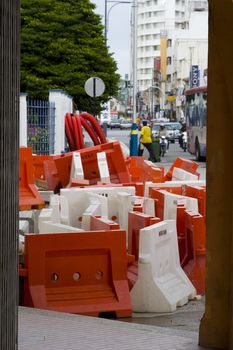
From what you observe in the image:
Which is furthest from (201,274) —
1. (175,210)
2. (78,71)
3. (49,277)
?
(78,71)

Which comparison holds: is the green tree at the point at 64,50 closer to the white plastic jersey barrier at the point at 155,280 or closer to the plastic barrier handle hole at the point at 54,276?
the white plastic jersey barrier at the point at 155,280

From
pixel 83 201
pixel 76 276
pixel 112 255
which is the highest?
pixel 83 201

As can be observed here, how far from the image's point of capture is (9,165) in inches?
171

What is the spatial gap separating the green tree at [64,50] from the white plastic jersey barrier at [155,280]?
3117 cm

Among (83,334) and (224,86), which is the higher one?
(224,86)

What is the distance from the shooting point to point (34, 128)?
26.5m

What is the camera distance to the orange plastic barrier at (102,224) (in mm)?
8234

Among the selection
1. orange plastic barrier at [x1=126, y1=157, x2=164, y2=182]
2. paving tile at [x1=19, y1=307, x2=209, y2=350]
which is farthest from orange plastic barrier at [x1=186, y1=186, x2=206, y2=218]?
paving tile at [x1=19, y1=307, x2=209, y2=350]

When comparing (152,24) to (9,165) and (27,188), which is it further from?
(9,165)

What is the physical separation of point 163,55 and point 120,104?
90.4 feet

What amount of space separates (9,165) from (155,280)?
4181 millimetres

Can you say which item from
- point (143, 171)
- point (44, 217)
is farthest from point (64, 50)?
point (44, 217)

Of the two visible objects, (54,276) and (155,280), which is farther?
(155,280)

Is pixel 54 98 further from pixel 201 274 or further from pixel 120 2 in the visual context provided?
pixel 120 2
